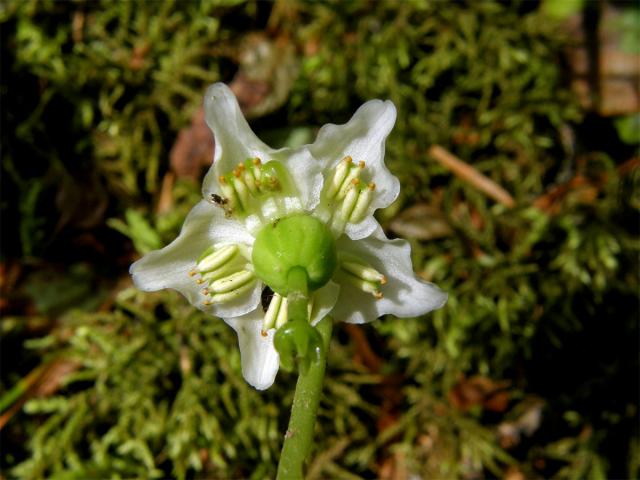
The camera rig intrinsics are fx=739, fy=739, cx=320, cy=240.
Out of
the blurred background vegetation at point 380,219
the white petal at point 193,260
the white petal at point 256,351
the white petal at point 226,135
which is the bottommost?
the blurred background vegetation at point 380,219

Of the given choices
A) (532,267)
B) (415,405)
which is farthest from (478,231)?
(415,405)

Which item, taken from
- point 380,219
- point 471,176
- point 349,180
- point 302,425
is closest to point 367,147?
point 349,180

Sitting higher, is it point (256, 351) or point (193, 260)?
point (193, 260)

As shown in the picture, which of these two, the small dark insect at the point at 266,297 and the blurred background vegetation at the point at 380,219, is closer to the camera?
the small dark insect at the point at 266,297

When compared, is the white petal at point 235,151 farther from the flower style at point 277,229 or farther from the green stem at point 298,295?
the green stem at point 298,295

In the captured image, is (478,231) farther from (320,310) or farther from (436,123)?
(320,310)

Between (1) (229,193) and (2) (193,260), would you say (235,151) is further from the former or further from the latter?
(2) (193,260)

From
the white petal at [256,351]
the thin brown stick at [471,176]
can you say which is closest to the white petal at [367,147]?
the white petal at [256,351]
